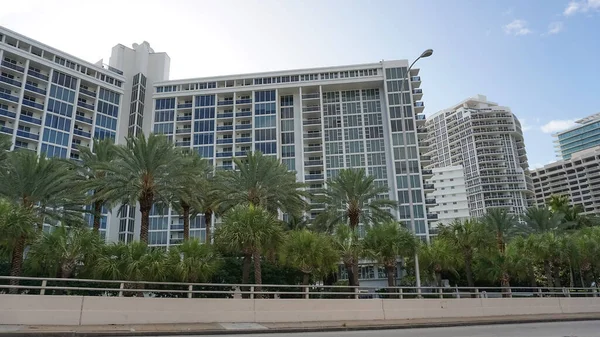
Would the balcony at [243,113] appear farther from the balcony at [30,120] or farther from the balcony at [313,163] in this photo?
the balcony at [30,120]

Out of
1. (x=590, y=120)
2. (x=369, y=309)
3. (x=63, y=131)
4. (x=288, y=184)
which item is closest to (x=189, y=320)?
(x=369, y=309)

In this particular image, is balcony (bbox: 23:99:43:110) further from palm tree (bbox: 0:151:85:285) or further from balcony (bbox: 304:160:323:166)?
balcony (bbox: 304:160:323:166)

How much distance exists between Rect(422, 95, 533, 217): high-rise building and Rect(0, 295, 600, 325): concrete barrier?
117441 mm

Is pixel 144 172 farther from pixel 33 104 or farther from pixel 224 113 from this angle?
pixel 224 113

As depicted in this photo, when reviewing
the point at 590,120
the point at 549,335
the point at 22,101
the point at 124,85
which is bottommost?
the point at 549,335

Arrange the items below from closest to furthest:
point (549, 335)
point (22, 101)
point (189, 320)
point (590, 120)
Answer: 1. point (549, 335)
2. point (189, 320)
3. point (22, 101)
4. point (590, 120)

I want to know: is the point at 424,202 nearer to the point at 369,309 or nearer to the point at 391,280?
the point at 391,280

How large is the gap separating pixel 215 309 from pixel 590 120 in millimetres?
221924

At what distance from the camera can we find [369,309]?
1842cm

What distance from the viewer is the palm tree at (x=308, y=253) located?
24688 mm

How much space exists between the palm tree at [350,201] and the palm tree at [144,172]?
583 inches

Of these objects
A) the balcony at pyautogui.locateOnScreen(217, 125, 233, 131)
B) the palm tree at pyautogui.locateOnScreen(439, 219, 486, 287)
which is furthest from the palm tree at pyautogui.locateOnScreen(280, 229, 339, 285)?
the balcony at pyautogui.locateOnScreen(217, 125, 233, 131)

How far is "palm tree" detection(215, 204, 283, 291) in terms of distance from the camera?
22281 mm

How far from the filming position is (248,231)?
2228 centimetres
